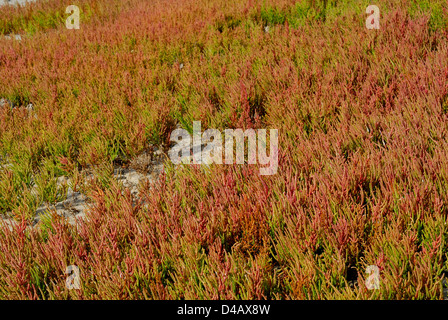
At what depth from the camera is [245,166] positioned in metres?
3.37

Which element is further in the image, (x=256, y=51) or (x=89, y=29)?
(x=89, y=29)

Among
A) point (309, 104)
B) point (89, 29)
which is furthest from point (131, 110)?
point (89, 29)

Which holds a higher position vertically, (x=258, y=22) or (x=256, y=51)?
(x=258, y=22)

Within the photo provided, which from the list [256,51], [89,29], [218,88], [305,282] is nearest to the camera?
[305,282]

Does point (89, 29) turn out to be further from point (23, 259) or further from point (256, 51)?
point (23, 259)

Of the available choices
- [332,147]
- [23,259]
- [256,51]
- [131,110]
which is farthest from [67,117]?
[332,147]

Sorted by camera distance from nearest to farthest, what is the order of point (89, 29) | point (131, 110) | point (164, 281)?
point (164, 281), point (131, 110), point (89, 29)

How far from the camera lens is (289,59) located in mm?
5113

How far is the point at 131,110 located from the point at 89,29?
17.1ft

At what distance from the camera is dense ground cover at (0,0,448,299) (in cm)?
227

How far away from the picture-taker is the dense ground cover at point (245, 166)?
227cm

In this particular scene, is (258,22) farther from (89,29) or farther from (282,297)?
(282,297)

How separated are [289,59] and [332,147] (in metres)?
2.22
